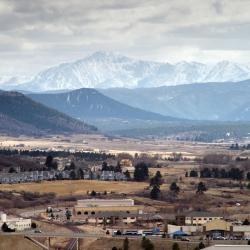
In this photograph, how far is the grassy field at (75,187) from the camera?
144000 millimetres

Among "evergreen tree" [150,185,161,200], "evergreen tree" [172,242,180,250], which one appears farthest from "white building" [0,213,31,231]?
"evergreen tree" [150,185,161,200]

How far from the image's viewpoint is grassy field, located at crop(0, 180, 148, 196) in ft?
472

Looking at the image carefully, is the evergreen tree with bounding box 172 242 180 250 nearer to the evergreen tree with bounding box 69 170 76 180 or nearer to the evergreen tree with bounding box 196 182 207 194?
the evergreen tree with bounding box 196 182 207 194

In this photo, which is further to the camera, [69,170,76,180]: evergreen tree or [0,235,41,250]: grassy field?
[69,170,76,180]: evergreen tree

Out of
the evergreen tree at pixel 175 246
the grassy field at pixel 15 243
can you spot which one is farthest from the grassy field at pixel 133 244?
the grassy field at pixel 15 243

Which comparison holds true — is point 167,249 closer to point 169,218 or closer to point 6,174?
point 169,218

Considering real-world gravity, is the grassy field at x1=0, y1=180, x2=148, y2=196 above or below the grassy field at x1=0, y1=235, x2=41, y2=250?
above

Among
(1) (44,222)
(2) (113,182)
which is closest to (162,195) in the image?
(2) (113,182)

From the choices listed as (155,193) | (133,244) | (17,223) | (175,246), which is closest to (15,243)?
(133,244)

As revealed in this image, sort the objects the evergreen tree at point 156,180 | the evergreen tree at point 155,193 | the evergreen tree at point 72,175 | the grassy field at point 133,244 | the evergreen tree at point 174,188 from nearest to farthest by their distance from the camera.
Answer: the grassy field at point 133,244
the evergreen tree at point 155,193
the evergreen tree at point 174,188
the evergreen tree at point 156,180
the evergreen tree at point 72,175

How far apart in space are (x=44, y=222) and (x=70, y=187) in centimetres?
→ 3902

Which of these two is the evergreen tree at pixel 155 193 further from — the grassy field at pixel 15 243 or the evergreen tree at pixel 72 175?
the grassy field at pixel 15 243

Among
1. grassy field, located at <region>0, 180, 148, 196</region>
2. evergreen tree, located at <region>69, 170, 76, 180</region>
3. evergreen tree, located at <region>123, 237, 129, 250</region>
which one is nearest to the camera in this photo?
evergreen tree, located at <region>123, 237, 129, 250</region>

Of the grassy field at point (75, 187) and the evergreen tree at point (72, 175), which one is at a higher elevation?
the evergreen tree at point (72, 175)
